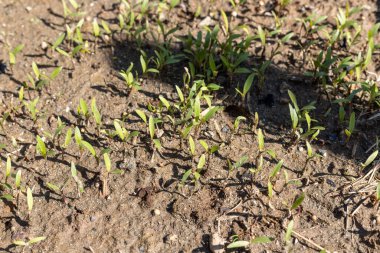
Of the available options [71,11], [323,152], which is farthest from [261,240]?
[71,11]

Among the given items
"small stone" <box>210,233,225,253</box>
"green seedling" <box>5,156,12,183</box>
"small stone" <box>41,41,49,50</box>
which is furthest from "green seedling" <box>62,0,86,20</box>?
"small stone" <box>210,233,225,253</box>

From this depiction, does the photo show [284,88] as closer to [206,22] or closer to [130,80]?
[206,22]

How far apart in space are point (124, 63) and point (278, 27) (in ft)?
3.76

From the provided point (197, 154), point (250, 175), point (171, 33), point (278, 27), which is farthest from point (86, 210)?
point (278, 27)

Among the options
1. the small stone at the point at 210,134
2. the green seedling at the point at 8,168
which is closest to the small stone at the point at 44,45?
the green seedling at the point at 8,168

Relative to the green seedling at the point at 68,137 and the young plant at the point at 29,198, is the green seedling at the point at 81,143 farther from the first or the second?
the young plant at the point at 29,198

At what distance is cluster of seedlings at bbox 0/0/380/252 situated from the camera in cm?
270

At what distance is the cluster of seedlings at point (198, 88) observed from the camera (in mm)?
2695

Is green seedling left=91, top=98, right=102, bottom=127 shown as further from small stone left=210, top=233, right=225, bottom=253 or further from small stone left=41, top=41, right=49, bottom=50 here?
small stone left=210, top=233, right=225, bottom=253

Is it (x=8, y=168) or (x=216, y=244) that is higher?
(x=8, y=168)

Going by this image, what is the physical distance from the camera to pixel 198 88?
303 cm

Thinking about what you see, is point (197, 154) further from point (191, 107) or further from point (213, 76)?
point (213, 76)

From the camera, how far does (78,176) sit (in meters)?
2.72

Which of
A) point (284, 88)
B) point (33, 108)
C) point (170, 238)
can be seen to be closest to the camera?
point (170, 238)
